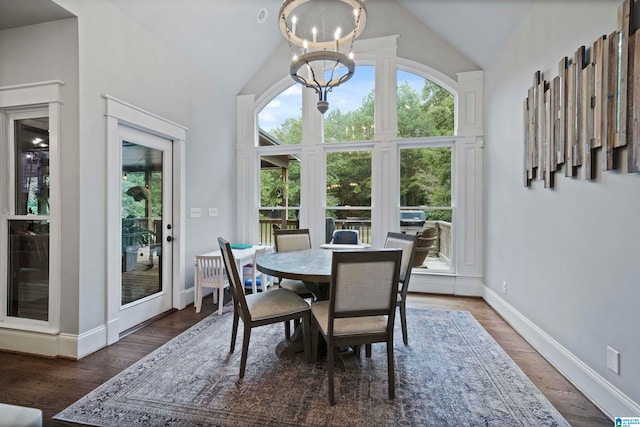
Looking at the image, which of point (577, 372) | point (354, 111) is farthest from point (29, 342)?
point (354, 111)

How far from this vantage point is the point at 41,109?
252 centimetres

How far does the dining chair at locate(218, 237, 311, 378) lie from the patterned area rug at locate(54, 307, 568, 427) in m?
0.22

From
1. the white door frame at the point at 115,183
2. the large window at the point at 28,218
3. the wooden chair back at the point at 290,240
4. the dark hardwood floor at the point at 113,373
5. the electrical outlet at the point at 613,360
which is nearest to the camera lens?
the electrical outlet at the point at 613,360

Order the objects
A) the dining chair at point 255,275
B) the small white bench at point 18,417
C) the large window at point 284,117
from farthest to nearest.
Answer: the large window at point 284,117 → the dining chair at point 255,275 → the small white bench at point 18,417

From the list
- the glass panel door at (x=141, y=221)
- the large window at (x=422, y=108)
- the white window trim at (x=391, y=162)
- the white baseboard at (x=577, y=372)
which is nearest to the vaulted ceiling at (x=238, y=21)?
the white window trim at (x=391, y=162)

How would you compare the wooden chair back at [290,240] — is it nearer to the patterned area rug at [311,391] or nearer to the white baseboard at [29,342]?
the patterned area rug at [311,391]

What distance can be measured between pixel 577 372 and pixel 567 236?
953mm

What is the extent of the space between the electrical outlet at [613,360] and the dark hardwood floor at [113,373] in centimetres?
29

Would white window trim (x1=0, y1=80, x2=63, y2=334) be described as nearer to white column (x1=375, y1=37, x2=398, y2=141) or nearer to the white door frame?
the white door frame

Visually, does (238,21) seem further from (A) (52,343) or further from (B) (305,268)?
(A) (52,343)

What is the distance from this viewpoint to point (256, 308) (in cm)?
221

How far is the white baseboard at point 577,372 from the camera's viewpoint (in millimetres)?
1673

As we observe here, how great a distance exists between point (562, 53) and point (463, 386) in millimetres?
2607

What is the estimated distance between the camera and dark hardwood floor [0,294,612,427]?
1.83 m
